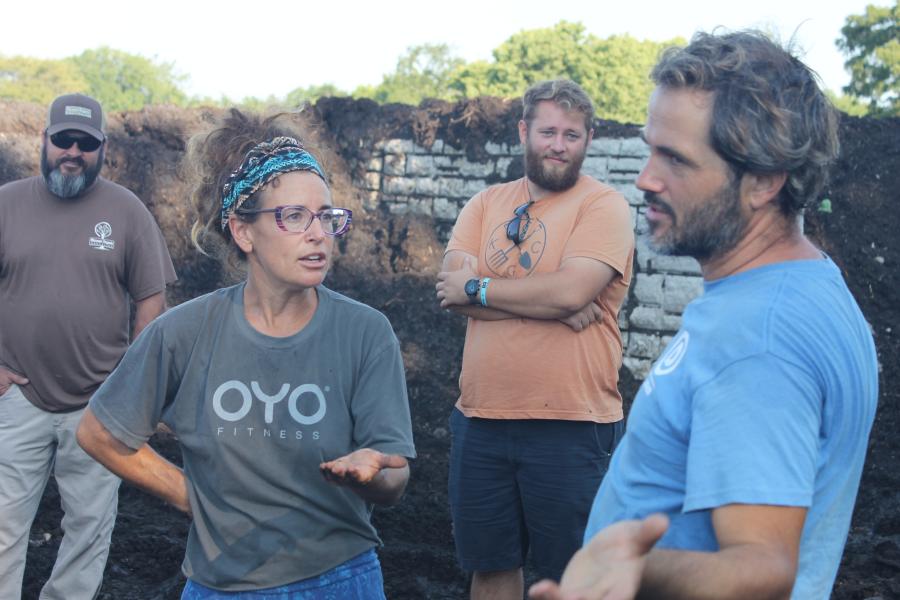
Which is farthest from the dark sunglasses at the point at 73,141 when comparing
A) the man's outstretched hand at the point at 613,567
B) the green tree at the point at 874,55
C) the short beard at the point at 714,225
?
the green tree at the point at 874,55

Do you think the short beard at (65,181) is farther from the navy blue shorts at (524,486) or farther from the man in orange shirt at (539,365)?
the navy blue shorts at (524,486)

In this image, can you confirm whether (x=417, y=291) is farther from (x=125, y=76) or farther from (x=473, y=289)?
(x=125, y=76)

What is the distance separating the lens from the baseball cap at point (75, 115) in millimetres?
4645

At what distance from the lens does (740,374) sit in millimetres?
1490

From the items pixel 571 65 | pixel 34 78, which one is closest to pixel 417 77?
pixel 571 65

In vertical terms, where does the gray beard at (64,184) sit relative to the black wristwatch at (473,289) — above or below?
above

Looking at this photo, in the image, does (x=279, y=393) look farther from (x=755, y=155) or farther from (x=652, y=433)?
(x=755, y=155)

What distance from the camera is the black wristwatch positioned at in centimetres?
380

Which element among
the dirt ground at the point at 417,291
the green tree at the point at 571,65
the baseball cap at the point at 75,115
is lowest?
the dirt ground at the point at 417,291

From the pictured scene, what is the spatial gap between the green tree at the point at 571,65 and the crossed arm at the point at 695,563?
29.4 meters

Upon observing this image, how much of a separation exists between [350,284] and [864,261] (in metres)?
4.96

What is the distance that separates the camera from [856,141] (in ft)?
30.8

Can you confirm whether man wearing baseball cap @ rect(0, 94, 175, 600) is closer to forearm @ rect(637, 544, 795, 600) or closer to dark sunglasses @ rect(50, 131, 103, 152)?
dark sunglasses @ rect(50, 131, 103, 152)

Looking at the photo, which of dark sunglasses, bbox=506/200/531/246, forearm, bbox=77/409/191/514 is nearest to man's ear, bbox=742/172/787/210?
forearm, bbox=77/409/191/514
